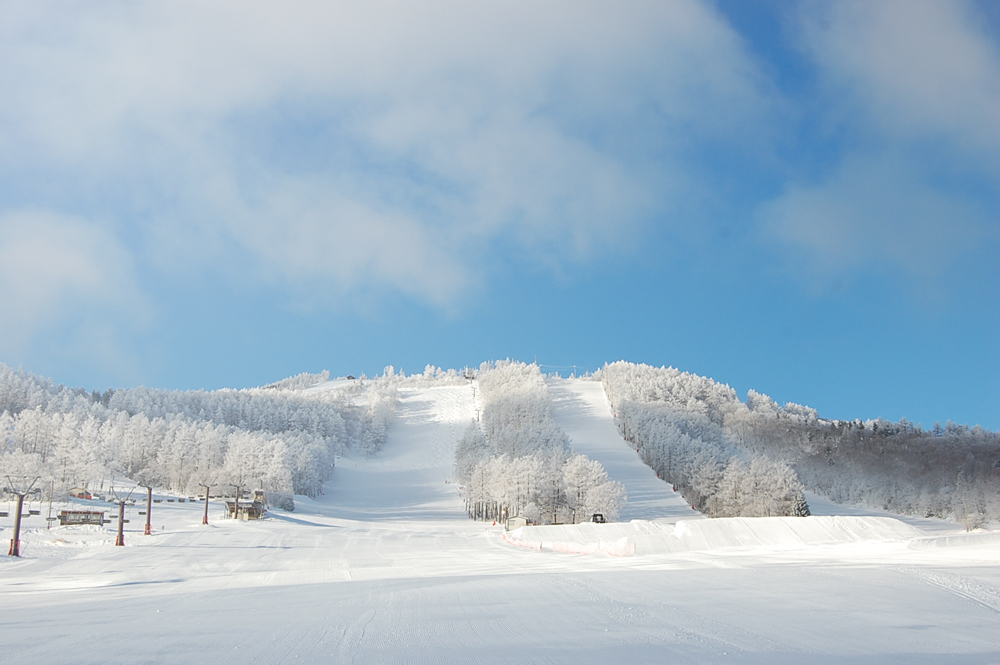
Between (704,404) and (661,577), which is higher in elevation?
(704,404)

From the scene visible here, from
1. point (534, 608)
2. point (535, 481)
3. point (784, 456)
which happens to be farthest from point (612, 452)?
point (534, 608)

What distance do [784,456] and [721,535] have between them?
368 ft

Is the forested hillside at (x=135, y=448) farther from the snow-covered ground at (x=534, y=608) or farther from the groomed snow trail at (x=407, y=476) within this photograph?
the snow-covered ground at (x=534, y=608)

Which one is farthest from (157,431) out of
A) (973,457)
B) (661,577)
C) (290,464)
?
(973,457)

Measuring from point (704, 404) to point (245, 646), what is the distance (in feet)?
576

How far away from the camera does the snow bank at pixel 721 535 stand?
1146 inches

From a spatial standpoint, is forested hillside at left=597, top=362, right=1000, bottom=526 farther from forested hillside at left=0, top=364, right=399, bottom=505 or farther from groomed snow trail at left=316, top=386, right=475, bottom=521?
forested hillside at left=0, top=364, right=399, bottom=505

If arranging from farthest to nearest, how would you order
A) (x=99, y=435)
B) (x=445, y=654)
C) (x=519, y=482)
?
(x=99, y=435) < (x=519, y=482) < (x=445, y=654)

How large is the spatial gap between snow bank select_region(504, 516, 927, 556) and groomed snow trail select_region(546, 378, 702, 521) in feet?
142

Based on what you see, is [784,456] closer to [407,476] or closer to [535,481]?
[535,481]

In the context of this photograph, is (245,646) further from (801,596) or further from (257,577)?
(257,577)

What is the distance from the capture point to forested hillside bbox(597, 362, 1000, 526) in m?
81.1

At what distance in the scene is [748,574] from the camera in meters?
17.0

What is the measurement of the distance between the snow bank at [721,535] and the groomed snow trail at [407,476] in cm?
5213
